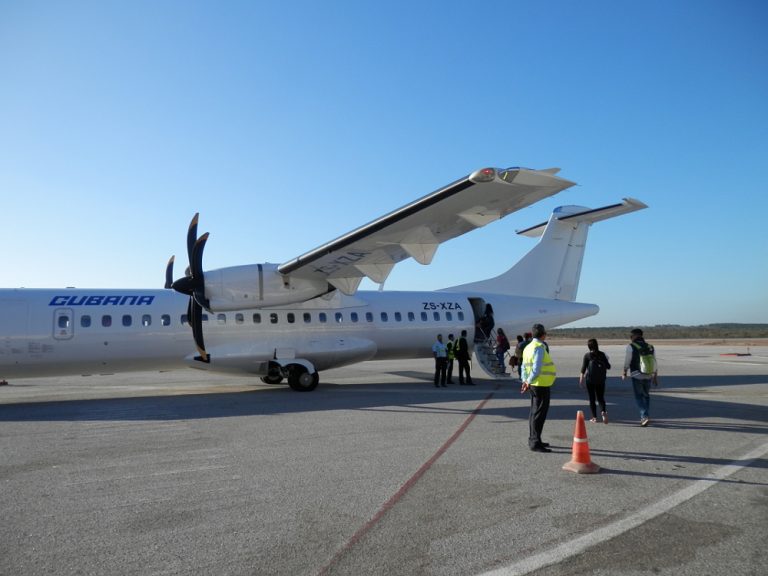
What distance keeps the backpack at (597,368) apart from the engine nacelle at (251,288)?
794 cm

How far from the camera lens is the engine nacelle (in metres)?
13.5

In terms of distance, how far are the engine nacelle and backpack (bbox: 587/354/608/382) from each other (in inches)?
313

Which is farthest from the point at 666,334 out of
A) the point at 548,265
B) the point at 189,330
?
the point at 189,330

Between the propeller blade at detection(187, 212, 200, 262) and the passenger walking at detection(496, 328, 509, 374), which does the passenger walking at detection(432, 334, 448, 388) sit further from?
the propeller blade at detection(187, 212, 200, 262)

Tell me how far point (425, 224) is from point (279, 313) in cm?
582

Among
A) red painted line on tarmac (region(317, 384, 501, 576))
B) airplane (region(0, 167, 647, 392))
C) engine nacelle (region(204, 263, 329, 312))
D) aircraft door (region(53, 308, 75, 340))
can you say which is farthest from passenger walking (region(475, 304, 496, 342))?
aircraft door (region(53, 308, 75, 340))

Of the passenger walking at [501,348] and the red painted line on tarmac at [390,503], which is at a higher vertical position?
the passenger walking at [501,348]

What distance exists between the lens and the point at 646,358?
8570mm

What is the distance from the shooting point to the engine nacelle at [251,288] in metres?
13.5

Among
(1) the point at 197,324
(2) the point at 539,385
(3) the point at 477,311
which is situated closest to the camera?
(2) the point at 539,385

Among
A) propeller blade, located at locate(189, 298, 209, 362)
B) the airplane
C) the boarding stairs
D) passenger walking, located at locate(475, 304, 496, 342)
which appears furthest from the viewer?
passenger walking, located at locate(475, 304, 496, 342)

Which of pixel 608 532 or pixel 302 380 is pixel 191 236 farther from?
pixel 608 532

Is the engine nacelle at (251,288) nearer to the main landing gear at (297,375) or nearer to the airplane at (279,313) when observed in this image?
the airplane at (279,313)

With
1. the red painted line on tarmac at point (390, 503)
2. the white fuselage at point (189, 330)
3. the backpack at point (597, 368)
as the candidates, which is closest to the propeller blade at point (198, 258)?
the white fuselage at point (189, 330)
